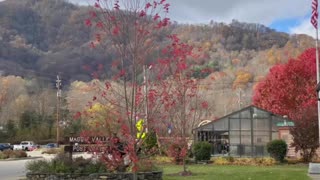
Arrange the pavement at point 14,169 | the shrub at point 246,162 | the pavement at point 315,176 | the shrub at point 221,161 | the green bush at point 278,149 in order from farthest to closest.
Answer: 1. the green bush at point 278,149
2. the shrub at point 221,161
3. the shrub at point 246,162
4. the pavement at point 14,169
5. the pavement at point 315,176

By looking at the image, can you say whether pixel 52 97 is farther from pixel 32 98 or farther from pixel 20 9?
pixel 20 9

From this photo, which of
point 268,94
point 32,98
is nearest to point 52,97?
point 32,98

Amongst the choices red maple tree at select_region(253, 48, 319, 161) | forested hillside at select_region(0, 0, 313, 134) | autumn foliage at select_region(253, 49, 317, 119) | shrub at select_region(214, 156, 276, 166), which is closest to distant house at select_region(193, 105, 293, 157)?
red maple tree at select_region(253, 48, 319, 161)

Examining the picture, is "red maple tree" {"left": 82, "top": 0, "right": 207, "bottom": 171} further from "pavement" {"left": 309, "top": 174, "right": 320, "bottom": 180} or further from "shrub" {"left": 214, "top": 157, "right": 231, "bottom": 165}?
"shrub" {"left": 214, "top": 157, "right": 231, "bottom": 165}

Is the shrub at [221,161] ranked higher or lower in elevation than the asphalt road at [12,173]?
higher

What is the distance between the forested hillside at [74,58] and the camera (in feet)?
232

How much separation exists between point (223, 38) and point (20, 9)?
84125 mm

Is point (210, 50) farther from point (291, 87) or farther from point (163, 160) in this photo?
point (163, 160)

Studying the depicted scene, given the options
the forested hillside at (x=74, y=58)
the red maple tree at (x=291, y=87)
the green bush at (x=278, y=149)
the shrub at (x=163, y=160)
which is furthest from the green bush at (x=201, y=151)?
the forested hillside at (x=74, y=58)

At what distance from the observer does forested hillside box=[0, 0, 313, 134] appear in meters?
70.7

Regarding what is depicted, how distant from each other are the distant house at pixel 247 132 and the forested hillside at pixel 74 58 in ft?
55.3

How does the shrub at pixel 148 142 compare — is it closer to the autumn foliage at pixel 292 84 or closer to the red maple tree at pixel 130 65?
the red maple tree at pixel 130 65

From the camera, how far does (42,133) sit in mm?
90812

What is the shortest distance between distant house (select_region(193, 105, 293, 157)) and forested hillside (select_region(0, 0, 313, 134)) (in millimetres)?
16863
